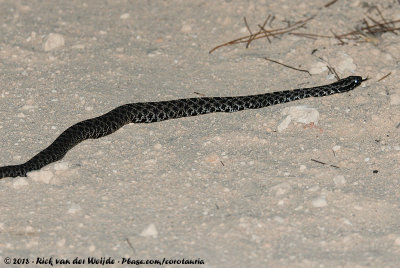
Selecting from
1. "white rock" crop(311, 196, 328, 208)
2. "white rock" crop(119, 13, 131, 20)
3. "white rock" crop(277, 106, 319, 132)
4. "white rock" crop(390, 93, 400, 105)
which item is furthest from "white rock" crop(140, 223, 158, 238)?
"white rock" crop(119, 13, 131, 20)

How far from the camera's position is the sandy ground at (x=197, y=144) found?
6.66 m

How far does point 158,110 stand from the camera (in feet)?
30.7

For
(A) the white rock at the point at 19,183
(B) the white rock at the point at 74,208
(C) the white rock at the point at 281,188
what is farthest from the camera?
(A) the white rock at the point at 19,183

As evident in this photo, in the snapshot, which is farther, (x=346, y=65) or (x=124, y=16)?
(x=124, y=16)

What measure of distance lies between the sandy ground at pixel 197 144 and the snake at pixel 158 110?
5.9 inches

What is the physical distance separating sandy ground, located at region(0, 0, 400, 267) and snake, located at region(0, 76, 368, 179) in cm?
15

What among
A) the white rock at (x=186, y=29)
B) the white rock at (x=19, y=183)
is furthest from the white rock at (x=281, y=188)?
the white rock at (x=186, y=29)

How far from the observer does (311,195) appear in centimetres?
736

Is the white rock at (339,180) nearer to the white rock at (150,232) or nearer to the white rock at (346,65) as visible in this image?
the white rock at (150,232)

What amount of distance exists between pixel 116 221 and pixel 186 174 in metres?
1.26

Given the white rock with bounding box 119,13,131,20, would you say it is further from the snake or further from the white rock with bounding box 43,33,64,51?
the snake

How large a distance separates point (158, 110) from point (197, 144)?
109cm

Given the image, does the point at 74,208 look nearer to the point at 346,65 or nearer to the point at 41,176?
the point at 41,176

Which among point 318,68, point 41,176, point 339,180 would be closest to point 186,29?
point 318,68
